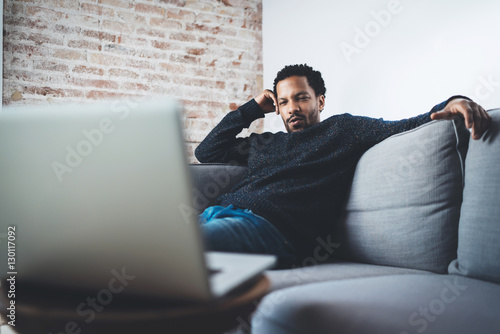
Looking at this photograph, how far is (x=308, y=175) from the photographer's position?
136cm

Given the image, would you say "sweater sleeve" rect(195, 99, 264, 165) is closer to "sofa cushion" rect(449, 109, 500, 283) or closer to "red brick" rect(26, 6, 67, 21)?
"sofa cushion" rect(449, 109, 500, 283)

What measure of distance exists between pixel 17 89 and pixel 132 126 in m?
2.16

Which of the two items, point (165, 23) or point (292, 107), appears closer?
point (292, 107)

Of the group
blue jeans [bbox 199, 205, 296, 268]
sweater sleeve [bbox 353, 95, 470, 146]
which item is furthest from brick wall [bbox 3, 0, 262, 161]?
blue jeans [bbox 199, 205, 296, 268]

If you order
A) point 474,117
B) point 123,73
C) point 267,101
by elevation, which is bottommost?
point 474,117

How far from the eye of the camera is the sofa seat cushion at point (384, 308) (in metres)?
0.67

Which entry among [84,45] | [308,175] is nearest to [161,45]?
[84,45]

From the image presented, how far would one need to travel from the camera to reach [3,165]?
49 cm

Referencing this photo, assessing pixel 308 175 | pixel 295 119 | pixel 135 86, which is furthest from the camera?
pixel 135 86

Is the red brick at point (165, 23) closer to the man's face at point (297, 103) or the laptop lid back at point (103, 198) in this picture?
the man's face at point (297, 103)

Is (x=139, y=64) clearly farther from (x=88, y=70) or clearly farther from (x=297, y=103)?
(x=297, y=103)
